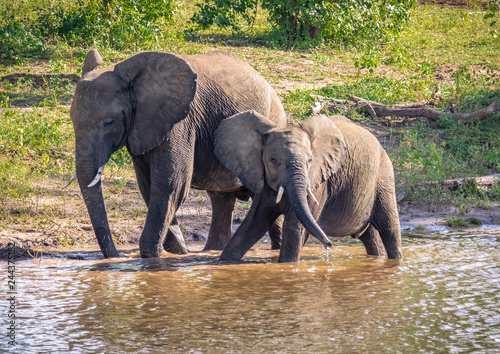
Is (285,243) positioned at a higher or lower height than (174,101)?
lower

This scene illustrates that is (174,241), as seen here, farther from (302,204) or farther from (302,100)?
(302,100)

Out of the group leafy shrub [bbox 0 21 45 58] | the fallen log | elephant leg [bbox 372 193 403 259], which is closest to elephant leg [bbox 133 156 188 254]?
elephant leg [bbox 372 193 403 259]

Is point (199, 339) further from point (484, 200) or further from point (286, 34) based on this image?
point (286, 34)

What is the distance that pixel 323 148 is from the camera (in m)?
7.04

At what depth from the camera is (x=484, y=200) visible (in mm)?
10273

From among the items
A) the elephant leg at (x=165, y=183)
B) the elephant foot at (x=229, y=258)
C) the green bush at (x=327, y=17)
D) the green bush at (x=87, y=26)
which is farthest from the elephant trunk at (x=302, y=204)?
the green bush at (x=327, y=17)

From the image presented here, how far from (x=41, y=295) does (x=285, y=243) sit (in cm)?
243

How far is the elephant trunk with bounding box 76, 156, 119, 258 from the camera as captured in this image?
6.73 m

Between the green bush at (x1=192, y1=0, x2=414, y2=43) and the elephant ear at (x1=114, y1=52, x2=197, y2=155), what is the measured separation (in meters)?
9.12

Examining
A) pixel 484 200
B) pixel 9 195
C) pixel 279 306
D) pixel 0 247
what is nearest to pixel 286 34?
pixel 484 200

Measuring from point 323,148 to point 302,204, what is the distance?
2.61ft

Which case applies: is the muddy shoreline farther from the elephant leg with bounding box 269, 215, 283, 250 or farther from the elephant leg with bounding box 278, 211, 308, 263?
the elephant leg with bounding box 278, 211, 308, 263

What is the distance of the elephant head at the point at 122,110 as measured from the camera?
264 inches

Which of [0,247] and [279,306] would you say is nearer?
[279,306]
